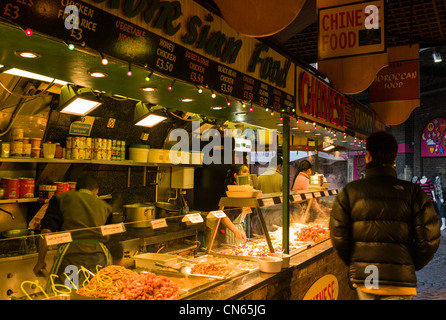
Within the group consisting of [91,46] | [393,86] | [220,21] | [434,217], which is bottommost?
[434,217]

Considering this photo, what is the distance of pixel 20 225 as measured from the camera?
5230mm

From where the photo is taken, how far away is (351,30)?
4738mm

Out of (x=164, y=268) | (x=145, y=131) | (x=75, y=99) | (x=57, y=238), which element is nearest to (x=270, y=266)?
(x=164, y=268)

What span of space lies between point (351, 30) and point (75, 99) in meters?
3.63

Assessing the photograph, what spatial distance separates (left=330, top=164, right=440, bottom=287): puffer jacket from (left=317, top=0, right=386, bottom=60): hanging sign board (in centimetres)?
231

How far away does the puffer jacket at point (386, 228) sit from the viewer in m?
2.84

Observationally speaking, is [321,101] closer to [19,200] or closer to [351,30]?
[351,30]

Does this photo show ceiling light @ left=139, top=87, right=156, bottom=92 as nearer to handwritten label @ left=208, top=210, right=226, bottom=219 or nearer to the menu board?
the menu board

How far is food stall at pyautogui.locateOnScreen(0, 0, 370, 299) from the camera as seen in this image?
2295mm

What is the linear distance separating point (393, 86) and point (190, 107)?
518 cm

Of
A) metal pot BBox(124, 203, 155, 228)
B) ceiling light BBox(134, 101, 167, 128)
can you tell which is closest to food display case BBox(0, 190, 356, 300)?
metal pot BBox(124, 203, 155, 228)

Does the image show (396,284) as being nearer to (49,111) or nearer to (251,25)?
(251,25)

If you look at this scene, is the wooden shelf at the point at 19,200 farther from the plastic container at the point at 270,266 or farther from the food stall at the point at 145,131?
the plastic container at the point at 270,266

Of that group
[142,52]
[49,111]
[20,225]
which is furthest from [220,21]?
[20,225]
